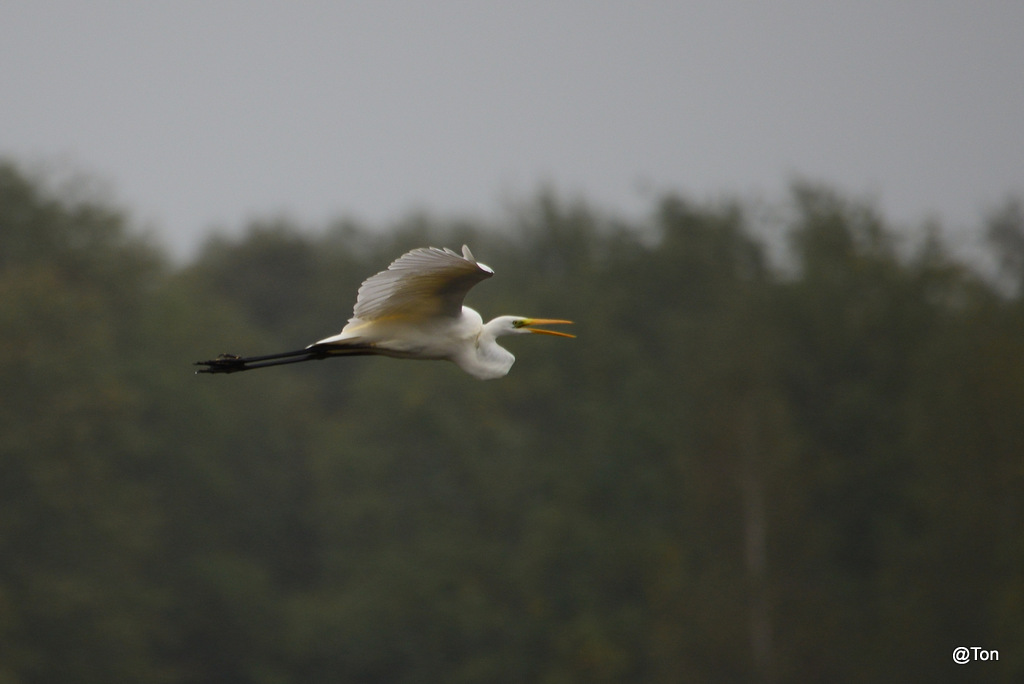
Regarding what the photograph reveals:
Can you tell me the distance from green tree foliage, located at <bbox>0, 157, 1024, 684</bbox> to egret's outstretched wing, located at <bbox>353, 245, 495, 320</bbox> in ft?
40.9

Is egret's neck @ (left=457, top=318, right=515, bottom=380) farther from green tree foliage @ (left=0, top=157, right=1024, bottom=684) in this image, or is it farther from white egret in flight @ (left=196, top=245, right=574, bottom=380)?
green tree foliage @ (left=0, top=157, right=1024, bottom=684)

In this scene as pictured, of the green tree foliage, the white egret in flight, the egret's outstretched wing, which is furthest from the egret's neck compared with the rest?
the green tree foliage

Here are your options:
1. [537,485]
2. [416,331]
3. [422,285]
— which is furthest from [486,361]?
[537,485]

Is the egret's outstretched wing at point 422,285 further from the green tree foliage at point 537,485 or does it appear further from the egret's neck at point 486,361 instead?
the green tree foliage at point 537,485

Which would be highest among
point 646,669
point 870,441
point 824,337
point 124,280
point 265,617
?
point 124,280

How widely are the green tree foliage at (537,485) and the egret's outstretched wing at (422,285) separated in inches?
491

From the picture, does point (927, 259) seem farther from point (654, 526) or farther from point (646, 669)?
point (646, 669)

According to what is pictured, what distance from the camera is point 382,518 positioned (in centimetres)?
2709

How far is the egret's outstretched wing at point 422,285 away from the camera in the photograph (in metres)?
7.62

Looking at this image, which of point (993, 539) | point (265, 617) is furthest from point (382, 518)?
point (993, 539)

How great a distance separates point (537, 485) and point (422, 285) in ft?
62.6

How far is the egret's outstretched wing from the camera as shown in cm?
762

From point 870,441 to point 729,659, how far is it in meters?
6.82

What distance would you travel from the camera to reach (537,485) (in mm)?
26922
